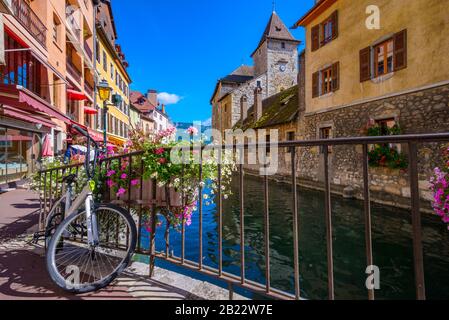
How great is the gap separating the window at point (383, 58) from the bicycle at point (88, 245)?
36.1 ft

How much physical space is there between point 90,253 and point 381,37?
39.2 ft

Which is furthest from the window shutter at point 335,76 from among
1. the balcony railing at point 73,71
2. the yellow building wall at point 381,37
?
the balcony railing at point 73,71

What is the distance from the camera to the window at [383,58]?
389 inches

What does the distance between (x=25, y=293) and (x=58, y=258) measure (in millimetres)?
419

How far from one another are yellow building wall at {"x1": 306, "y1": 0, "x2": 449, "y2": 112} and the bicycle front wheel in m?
10.0

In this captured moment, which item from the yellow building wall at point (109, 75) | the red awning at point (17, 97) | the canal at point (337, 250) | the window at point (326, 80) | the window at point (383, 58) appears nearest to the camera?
the canal at point (337, 250)

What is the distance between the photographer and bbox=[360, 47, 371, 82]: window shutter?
1071 cm

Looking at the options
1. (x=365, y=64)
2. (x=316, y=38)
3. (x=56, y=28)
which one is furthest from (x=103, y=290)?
(x=56, y=28)

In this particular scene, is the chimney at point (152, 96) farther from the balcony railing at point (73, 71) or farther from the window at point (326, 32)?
the window at point (326, 32)

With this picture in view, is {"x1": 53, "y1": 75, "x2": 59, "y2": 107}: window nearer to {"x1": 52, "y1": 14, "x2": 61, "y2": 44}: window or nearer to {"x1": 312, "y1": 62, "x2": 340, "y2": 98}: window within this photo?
{"x1": 52, "y1": 14, "x2": 61, "y2": 44}: window

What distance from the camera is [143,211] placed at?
272 cm
